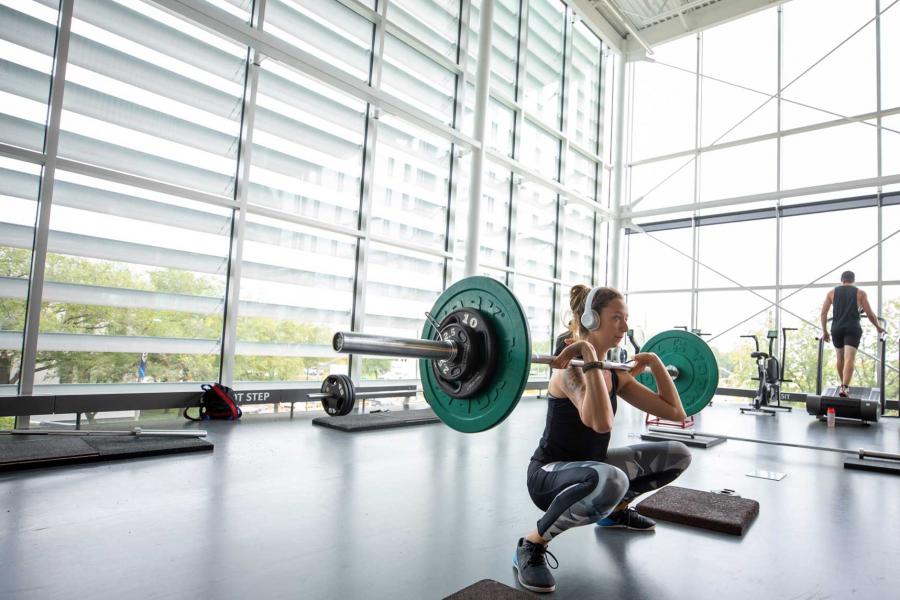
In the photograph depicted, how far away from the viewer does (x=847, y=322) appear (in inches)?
205

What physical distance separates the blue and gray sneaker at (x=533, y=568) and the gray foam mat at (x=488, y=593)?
6 cm

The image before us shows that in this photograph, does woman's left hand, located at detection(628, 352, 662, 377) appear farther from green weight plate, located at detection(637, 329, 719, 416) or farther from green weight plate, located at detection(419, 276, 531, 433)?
green weight plate, located at detection(637, 329, 719, 416)

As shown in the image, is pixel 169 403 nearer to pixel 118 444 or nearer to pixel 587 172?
pixel 118 444

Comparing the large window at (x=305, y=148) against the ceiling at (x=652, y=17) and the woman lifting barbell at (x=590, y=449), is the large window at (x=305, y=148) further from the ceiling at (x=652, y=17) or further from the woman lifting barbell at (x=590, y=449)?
the ceiling at (x=652, y=17)

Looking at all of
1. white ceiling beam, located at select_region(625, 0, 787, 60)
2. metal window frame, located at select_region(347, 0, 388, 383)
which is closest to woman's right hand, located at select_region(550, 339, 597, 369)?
metal window frame, located at select_region(347, 0, 388, 383)

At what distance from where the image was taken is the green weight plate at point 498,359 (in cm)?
136

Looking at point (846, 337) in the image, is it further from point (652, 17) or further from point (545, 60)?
point (652, 17)

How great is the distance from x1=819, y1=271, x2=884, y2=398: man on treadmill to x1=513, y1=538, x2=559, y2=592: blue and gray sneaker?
5.15 m

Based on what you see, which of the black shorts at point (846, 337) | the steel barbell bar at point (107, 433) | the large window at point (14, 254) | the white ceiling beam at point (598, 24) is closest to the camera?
the steel barbell bar at point (107, 433)

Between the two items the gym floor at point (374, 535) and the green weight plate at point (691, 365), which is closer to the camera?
the gym floor at point (374, 535)

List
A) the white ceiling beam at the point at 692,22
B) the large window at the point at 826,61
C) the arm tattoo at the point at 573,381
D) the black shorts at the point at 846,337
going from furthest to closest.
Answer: the white ceiling beam at the point at 692,22 → the large window at the point at 826,61 → the black shorts at the point at 846,337 → the arm tattoo at the point at 573,381

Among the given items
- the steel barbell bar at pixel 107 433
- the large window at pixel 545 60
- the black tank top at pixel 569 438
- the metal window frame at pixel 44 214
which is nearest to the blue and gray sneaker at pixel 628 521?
the black tank top at pixel 569 438

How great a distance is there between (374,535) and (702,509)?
1.19m

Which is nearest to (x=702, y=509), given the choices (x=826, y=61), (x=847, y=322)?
(x=847, y=322)
